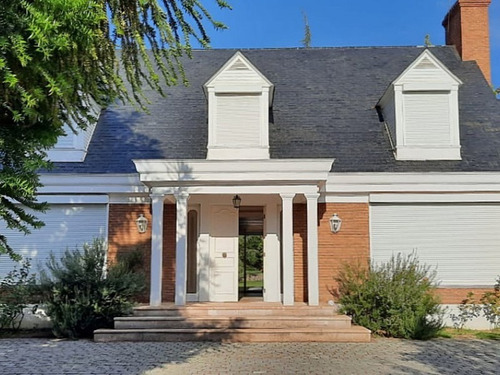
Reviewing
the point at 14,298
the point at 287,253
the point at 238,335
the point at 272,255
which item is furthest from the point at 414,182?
the point at 14,298

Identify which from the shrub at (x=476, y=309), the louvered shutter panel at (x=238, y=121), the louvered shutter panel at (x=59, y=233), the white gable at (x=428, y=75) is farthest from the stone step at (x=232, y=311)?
the white gable at (x=428, y=75)

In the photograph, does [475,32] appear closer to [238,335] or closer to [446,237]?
[446,237]

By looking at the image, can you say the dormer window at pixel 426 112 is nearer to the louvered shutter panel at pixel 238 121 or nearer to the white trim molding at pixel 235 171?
the white trim molding at pixel 235 171

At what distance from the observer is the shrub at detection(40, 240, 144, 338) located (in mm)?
10109

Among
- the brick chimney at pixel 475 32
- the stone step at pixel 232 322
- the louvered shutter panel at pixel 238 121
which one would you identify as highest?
the brick chimney at pixel 475 32

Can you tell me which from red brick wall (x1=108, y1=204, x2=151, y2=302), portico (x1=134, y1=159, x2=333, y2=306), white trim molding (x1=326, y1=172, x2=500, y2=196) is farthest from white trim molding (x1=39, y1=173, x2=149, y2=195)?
white trim molding (x1=326, y1=172, x2=500, y2=196)

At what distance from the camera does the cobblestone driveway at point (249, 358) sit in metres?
7.34

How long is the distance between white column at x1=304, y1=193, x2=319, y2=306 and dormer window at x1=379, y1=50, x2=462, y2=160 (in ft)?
10.5

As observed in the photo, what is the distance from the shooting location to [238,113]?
12664 millimetres

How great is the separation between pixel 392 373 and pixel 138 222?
733 cm

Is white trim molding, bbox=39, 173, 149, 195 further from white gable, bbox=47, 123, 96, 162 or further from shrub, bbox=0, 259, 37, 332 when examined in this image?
shrub, bbox=0, 259, 37, 332

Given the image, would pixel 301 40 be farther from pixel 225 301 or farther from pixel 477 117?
pixel 225 301

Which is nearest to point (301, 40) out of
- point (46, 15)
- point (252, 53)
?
point (252, 53)

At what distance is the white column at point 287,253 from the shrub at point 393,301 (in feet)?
3.95
